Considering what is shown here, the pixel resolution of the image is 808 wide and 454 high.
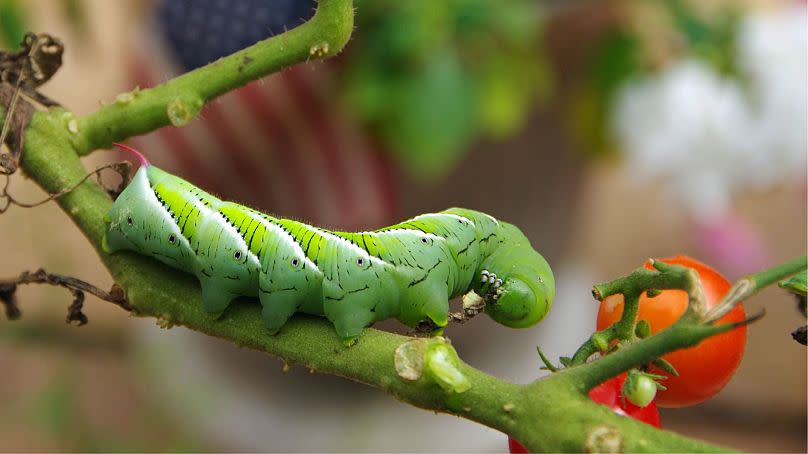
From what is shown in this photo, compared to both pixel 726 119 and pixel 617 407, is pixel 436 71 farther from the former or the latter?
pixel 617 407

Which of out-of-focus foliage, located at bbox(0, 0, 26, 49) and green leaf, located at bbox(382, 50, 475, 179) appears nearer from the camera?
out-of-focus foliage, located at bbox(0, 0, 26, 49)

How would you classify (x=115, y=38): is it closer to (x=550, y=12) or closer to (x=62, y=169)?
(x=550, y=12)

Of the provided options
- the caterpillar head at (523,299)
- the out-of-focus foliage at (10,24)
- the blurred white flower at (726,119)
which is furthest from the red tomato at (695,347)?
the blurred white flower at (726,119)

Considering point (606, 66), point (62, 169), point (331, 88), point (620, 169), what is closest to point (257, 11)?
point (331, 88)

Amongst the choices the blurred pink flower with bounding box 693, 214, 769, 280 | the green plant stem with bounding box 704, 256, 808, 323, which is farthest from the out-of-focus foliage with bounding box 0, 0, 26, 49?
the blurred pink flower with bounding box 693, 214, 769, 280

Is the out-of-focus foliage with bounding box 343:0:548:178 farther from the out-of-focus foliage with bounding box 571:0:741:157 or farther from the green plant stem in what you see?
the green plant stem

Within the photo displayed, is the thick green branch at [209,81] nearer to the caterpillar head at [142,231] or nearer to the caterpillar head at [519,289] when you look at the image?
the caterpillar head at [142,231]

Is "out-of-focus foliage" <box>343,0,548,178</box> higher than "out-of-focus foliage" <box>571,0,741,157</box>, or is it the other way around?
"out-of-focus foliage" <box>571,0,741,157</box>
